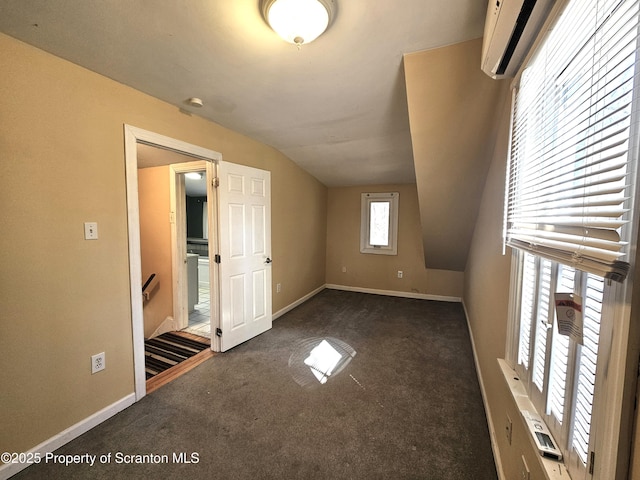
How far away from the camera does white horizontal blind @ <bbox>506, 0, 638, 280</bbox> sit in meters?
0.57

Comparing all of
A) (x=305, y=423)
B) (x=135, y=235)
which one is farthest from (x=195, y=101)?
(x=305, y=423)

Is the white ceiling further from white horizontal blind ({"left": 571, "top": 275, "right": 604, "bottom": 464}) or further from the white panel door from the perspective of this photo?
white horizontal blind ({"left": 571, "top": 275, "right": 604, "bottom": 464})

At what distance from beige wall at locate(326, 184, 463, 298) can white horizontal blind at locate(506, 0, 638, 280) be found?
355 cm

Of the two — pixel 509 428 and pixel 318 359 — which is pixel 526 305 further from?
pixel 318 359

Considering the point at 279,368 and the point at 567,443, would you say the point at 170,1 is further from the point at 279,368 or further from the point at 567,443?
the point at 279,368

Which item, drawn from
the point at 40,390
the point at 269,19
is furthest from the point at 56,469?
the point at 269,19

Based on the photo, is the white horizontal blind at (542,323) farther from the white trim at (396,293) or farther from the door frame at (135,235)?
the white trim at (396,293)

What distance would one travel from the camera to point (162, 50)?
152 centimetres

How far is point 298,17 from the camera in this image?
120 cm

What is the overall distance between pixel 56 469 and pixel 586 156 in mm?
2784

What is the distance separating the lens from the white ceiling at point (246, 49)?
4.08 ft

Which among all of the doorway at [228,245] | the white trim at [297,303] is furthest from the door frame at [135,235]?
the white trim at [297,303]

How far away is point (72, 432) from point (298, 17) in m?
2.75

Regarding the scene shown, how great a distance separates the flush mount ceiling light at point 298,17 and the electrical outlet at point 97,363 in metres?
2.32
